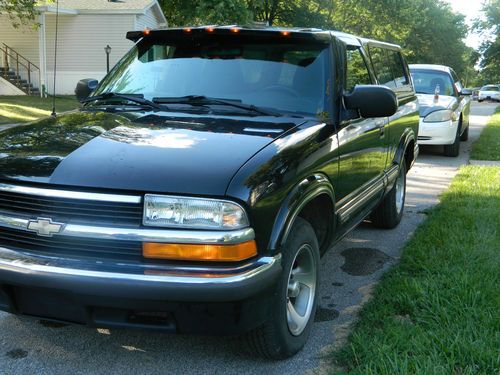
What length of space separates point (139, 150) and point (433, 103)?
9.27m

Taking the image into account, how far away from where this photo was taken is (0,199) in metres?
2.80

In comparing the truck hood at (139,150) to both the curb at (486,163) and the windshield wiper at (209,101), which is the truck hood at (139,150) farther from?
the curb at (486,163)

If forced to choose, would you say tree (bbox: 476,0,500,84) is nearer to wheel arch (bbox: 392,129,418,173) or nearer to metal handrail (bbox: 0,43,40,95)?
metal handrail (bbox: 0,43,40,95)

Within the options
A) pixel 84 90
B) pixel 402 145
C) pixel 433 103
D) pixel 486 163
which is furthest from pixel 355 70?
pixel 433 103

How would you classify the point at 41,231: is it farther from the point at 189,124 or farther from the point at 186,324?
the point at 189,124

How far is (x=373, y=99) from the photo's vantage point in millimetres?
3693

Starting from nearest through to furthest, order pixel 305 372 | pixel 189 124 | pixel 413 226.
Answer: pixel 305 372 → pixel 189 124 → pixel 413 226

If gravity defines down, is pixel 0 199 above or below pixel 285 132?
below

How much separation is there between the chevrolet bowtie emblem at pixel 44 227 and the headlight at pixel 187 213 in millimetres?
430

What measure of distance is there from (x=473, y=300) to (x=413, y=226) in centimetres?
254

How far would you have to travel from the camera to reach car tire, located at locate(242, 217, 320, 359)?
286cm

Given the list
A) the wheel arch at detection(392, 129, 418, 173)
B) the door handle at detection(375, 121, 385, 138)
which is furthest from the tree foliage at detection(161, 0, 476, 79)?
the door handle at detection(375, 121, 385, 138)

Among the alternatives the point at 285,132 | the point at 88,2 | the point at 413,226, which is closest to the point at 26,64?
the point at 88,2

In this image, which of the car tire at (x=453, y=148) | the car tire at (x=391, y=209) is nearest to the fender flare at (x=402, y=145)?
the car tire at (x=391, y=209)
